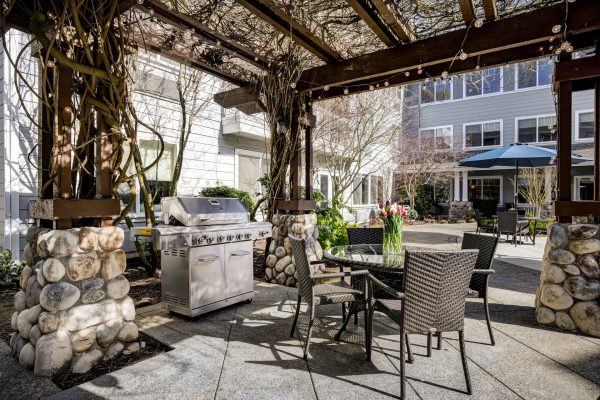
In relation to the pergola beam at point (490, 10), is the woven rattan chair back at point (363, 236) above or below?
below

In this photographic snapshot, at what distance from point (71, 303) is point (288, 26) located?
10.4 feet

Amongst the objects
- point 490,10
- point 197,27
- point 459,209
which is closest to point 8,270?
point 197,27

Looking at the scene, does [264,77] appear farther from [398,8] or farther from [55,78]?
[55,78]

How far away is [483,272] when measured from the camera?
2.81 meters

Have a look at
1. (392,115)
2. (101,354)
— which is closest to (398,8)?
(101,354)

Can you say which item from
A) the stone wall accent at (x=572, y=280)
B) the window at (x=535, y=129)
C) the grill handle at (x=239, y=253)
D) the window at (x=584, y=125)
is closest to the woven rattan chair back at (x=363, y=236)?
the grill handle at (x=239, y=253)

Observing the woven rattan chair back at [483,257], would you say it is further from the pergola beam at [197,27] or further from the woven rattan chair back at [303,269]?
the pergola beam at [197,27]

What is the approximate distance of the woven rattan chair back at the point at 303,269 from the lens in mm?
2738

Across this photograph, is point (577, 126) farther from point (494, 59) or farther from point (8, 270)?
point (8, 270)

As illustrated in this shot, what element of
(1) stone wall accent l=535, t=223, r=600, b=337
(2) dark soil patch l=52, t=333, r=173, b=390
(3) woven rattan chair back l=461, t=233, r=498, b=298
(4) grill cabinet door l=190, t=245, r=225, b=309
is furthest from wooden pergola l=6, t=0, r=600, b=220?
(2) dark soil patch l=52, t=333, r=173, b=390

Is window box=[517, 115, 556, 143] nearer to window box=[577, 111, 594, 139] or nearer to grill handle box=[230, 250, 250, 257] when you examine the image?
window box=[577, 111, 594, 139]

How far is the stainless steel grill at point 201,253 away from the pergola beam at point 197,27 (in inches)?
70.6

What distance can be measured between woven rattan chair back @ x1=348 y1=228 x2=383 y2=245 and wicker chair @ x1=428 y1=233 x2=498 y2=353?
3.39ft

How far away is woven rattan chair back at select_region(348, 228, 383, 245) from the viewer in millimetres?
4191
